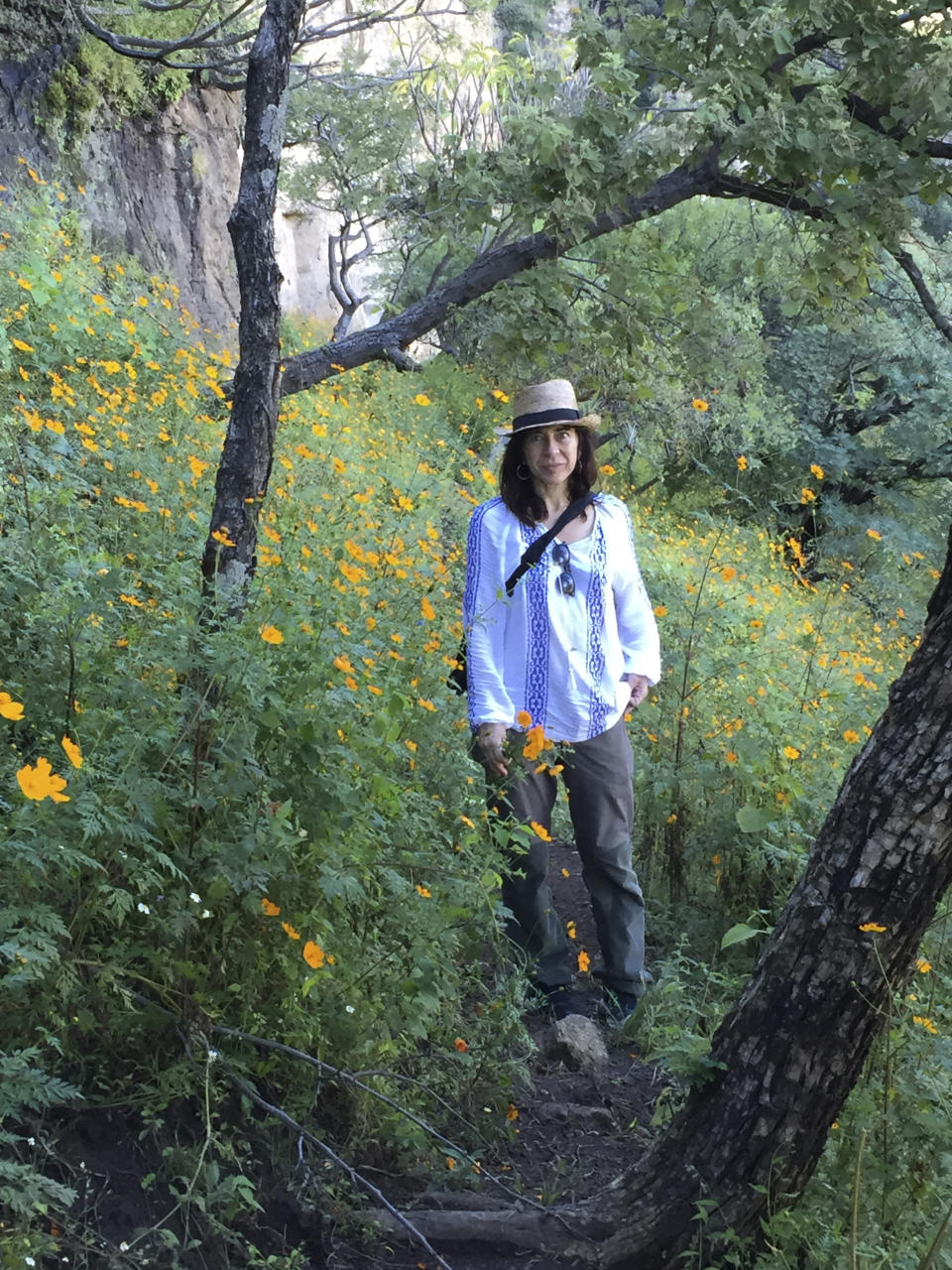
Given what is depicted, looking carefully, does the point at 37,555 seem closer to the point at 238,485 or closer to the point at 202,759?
the point at 238,485

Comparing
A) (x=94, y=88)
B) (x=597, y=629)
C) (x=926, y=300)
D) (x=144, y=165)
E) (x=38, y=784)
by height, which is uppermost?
(x=94, y=88)

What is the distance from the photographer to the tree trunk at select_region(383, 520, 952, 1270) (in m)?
2.16

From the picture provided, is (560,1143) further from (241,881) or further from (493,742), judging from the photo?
(241,881)

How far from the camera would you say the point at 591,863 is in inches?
145

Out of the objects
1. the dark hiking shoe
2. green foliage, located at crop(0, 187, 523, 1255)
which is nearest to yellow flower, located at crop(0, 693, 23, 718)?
green foliage, located at crop(0, 187, 523, 1255)

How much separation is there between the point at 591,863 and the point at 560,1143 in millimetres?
942

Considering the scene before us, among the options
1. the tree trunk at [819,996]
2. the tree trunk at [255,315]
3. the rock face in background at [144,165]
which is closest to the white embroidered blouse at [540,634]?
the tree trunk at [255,315]

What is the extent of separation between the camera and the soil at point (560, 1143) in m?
2.37

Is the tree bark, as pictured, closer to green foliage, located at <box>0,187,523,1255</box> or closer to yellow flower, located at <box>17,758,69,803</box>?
green foliage, located at <box>0,187,523,1255</box>

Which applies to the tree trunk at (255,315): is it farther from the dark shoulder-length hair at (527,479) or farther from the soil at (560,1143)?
the soil at (560,1143)

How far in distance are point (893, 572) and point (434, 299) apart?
41.5ft

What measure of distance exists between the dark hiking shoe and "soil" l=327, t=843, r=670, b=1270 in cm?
4

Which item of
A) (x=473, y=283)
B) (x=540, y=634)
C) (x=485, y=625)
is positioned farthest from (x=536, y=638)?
(x=473, y=283)

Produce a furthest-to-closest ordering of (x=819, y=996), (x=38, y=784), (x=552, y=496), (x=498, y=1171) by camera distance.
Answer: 1. (x=552, y=496)
2. (x=498, y=1171)
3. (x=819, y=996)
4. (x=38, y=784)
